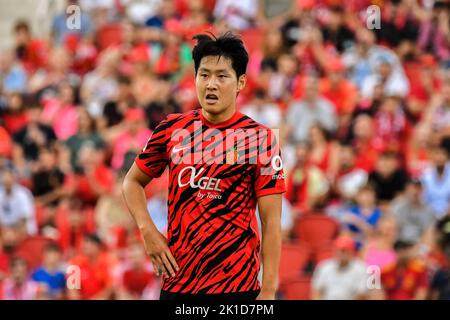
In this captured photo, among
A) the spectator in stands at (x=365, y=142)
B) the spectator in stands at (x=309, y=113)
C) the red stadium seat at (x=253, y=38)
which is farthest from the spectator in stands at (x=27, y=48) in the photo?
the spectator in stands at (x=365, y=142)

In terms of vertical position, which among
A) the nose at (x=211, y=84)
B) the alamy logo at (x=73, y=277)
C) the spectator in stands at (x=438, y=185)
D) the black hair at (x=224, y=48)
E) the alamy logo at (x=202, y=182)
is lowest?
the alamy logo at (x=73, y=277)

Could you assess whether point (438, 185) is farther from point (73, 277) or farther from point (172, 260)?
point (172, 260)

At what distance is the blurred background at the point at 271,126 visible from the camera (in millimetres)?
10906

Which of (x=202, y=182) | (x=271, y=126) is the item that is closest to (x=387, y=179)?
(x=271, y=126)

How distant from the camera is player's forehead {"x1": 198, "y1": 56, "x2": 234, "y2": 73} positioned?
18.9 ft

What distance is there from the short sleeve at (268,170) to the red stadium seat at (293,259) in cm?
520

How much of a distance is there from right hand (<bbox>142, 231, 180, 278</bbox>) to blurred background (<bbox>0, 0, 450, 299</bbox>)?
452 centimetres

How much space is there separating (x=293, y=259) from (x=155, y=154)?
5.29 m

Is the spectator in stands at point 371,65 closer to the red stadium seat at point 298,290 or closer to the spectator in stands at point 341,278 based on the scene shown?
the spectator in stands at point 341,278

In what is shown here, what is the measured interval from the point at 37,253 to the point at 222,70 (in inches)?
249

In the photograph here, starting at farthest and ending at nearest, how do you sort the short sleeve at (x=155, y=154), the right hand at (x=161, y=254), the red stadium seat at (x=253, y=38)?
the red stadium seat at (x=253, y=38)
the short sleeve at (x=155, y=154)
the right hand at (x=161, y=254)

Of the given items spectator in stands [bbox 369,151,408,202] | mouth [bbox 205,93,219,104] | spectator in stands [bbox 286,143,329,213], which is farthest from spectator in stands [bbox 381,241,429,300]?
mouth [bbox 205,93,219,104]

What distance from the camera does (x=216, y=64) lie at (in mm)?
5754
